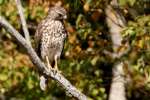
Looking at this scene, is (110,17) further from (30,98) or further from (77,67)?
(30,98)

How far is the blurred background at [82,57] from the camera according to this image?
8.60 meters

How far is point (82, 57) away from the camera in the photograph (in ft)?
30.5

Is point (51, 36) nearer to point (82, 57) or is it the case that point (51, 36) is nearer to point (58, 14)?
point (58, 14)

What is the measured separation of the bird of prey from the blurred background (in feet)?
2.18

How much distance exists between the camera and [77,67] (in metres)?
9.22

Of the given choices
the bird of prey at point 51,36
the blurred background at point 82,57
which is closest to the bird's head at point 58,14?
the bird of prey at point 51,36

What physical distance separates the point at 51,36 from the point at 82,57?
64.3 inches

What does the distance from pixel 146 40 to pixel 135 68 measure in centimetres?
174

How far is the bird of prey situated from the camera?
24.5 feet

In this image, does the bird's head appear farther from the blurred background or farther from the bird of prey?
the blurred background

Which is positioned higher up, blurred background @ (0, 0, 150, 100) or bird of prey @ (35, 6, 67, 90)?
blurred background @ (0, 0, 150, 100)

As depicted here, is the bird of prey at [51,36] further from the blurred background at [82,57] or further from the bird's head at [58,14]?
the blurred background at [82,57]

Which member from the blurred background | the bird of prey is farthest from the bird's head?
the blurred background

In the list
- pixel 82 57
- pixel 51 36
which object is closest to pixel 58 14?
pixel 51 36
